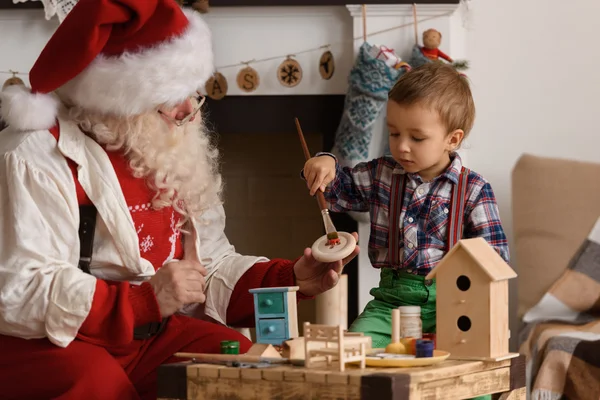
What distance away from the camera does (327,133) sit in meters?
2.83

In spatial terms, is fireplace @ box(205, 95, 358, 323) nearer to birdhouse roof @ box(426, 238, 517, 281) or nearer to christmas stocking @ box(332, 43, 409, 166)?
christmas stocking @ box(332, 43, 409, 166)

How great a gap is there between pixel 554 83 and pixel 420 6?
1.75ft

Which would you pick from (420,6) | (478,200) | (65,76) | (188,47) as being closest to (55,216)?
A: (65,76)

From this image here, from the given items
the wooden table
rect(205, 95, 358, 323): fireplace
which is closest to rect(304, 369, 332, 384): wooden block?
the wooden table

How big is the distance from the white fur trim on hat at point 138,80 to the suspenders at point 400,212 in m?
0.49

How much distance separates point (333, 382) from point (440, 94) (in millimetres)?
787

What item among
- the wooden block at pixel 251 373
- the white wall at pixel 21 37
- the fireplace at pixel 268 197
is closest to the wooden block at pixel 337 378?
the wooden block at pixel 251 373

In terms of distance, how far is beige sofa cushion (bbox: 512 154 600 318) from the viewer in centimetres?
260

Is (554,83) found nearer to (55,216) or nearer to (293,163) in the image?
(293,163)

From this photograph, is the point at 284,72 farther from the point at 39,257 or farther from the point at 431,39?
the point at 39,257

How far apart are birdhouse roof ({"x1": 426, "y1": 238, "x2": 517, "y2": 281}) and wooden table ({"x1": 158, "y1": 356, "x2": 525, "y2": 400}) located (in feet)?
0.45

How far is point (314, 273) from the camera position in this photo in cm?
180

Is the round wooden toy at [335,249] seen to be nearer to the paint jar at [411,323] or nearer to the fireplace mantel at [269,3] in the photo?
the paint jar at [411,323]

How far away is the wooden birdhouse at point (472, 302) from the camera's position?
1.39m
